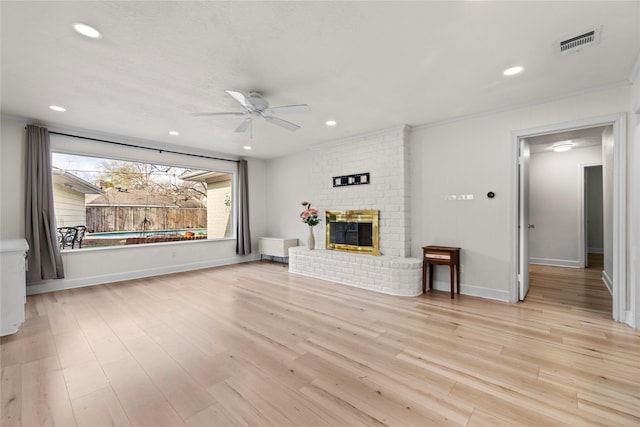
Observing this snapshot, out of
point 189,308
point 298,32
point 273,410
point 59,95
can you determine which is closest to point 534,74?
point 298,32

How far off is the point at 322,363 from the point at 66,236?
5.03 meters

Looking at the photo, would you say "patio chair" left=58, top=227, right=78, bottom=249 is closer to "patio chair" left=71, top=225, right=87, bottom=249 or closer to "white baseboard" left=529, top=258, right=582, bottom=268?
"patio chair" left=71, top=225, right=87, bottom=249

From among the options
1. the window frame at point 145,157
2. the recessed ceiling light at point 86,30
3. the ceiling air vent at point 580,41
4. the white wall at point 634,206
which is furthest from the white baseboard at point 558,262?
the recessed ceiling light at point 86,30

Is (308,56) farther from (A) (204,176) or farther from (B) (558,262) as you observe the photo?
(B) (558,262)

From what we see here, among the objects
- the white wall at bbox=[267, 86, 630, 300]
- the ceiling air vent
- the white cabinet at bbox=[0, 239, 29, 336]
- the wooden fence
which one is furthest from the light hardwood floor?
the ceiling air vent

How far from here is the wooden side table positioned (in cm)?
394

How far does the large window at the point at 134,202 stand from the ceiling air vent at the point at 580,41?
6.26 metres

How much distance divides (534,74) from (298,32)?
97.3 inches

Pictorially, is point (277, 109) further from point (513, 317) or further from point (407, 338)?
point (513, 317)

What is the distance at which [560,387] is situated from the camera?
1941mm

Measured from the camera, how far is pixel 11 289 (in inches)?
112

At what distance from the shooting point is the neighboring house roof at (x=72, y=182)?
466cm

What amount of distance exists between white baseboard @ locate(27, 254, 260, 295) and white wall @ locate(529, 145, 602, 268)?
7.08 m

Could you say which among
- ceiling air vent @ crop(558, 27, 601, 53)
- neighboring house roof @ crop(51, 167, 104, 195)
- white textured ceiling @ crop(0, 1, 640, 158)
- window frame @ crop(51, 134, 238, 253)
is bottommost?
neighboring house roof @ crop(51, 167, 104, 195)
